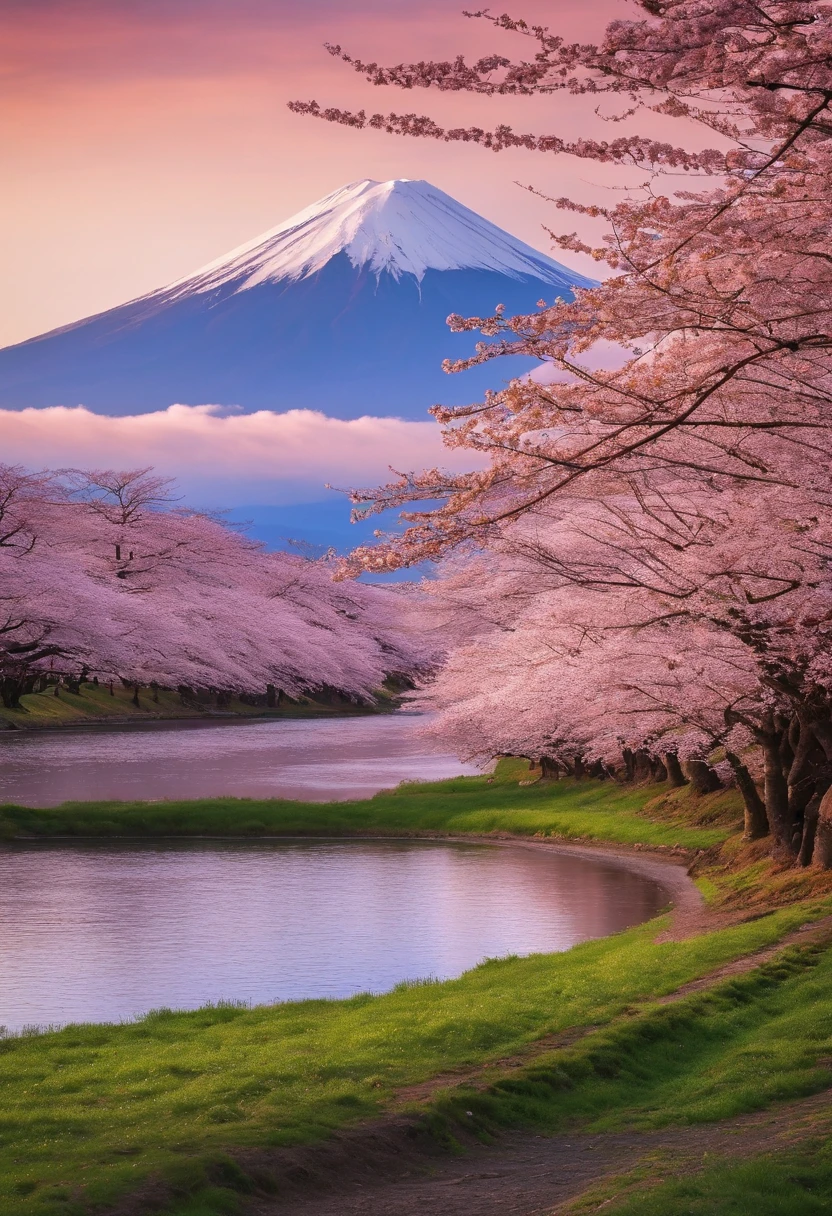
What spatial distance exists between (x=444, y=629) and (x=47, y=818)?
1352 centimetres

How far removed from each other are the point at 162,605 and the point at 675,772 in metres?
27.6

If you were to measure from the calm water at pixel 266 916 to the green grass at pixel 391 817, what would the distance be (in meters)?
1.25

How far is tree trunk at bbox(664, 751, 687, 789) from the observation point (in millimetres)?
29188

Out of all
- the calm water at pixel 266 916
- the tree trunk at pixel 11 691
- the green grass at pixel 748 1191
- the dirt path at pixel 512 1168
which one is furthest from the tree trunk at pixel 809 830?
the tree trunk at pixel 11 691

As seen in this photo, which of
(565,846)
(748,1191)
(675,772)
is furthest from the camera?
(675,772)

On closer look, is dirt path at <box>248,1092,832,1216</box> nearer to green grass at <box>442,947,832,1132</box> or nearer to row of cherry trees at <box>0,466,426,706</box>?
green grass at <box>442,947,832,1132</box>

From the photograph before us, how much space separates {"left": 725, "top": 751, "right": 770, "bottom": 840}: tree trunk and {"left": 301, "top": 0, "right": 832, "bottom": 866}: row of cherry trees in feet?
0.35

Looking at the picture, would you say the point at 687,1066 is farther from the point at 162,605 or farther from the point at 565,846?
the point at 162,605

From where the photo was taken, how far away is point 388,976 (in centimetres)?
1569

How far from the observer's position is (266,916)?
63.2ft

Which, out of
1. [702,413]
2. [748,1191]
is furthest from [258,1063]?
[702,413]

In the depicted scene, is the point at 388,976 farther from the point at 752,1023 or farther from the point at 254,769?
the point at 254,769

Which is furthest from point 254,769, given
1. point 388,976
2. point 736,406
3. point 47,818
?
point 736,406

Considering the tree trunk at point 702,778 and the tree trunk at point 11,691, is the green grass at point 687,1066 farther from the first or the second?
the tree trunk at point 11,691
